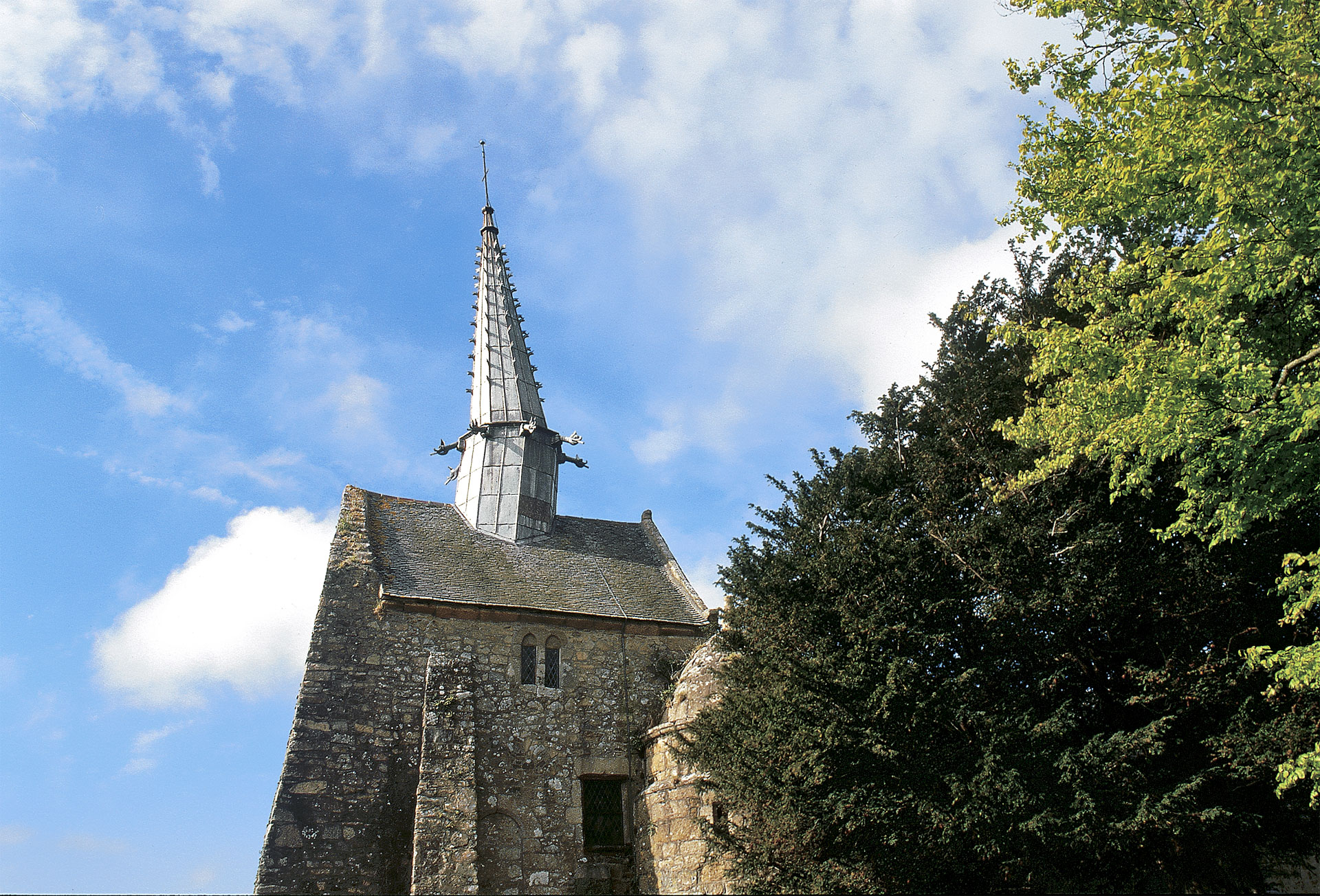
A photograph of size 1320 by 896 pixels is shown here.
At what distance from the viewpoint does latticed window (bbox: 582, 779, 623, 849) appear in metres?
16.5

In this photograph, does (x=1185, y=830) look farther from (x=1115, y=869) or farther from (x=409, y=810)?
(x=409, y=810)

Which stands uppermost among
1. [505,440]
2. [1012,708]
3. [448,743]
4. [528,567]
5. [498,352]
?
[498,352]

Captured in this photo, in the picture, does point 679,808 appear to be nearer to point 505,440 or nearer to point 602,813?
point 602,813

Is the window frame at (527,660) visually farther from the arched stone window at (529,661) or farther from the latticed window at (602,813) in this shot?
the latticed window at (602,813)

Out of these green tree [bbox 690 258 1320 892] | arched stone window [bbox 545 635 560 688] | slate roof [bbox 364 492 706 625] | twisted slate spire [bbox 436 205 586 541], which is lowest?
green tree [bbox 690 258 1320 892]

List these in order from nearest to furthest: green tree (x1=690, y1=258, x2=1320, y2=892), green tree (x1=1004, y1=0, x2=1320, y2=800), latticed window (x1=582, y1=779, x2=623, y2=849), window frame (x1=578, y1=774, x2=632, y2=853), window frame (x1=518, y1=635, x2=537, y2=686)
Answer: green tree (x1=1004, y1=0, x2=1320, y2=800) < green tree (x1=690, y1=258, x2=1320, y2=892) < window frame (x1=578, y1=774, x2=632, y2=853) < latticed window (x1=582, y1=779, x2=623, y2=849) < window frame (x1=518, y1=635, x2=537, y2=686)

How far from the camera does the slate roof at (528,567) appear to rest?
18.5m

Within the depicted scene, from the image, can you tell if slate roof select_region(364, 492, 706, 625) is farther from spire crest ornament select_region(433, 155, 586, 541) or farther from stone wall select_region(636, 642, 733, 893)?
stone wall select_region(636, 642, 733, 893)

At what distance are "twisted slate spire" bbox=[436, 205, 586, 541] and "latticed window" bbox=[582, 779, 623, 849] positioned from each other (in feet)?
22.8

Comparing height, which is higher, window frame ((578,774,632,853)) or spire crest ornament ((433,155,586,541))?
spire crest ornament ((433,155,586,541))

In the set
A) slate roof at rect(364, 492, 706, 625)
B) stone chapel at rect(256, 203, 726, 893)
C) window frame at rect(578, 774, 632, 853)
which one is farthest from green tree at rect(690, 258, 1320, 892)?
slate roof at rect(364, 492, 706, 625)

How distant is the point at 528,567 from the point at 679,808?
24.3 feet

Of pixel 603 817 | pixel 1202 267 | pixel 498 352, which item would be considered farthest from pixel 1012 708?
Answer: pixel 498 352

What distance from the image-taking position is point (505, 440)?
23.7m
